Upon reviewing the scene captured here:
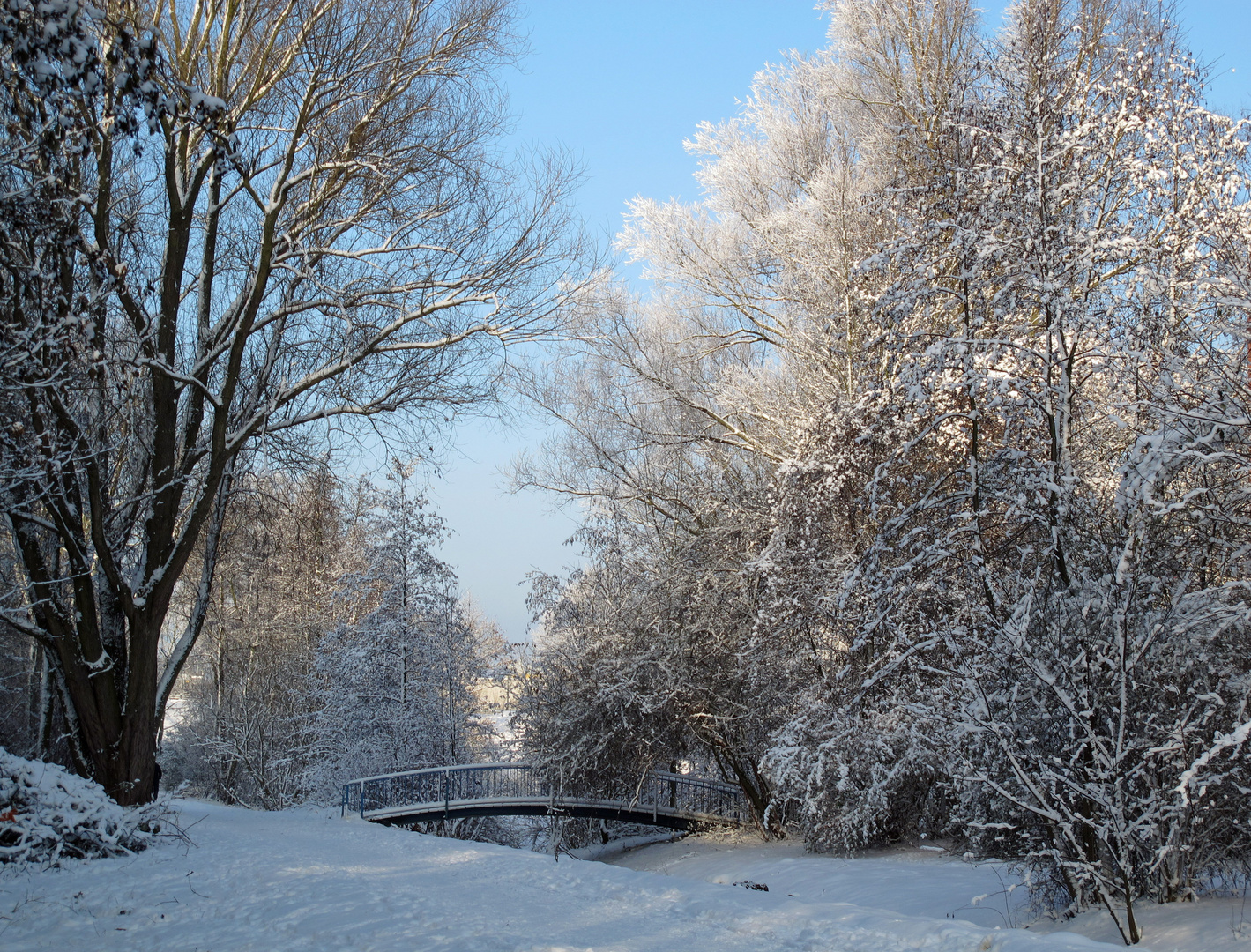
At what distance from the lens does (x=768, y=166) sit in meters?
15.1

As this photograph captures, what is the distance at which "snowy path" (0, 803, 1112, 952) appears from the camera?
5.14m

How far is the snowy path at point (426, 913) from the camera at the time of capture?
5.14 m

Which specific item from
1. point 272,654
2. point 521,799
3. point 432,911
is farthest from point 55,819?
point 272,654

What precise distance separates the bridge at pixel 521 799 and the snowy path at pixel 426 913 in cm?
685

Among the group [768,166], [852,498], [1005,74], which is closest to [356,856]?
[852,498]

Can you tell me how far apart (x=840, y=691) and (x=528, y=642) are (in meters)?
7.93

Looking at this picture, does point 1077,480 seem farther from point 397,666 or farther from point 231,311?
point 397,666

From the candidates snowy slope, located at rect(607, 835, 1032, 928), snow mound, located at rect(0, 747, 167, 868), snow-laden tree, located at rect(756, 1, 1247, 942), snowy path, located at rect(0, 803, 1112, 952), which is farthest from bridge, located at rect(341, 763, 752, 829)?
snow-laden tree, located at rect(756, 1, 1247, 942)

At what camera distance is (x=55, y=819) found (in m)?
7.69

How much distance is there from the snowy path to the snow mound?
0.28 m

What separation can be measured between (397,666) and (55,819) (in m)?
11.4

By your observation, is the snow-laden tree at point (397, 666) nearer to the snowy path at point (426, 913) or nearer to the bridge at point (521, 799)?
the bridge at point (521, 799)

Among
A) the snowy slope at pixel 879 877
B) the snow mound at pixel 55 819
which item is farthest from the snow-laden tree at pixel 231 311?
the snowy slope at pixel 879 877

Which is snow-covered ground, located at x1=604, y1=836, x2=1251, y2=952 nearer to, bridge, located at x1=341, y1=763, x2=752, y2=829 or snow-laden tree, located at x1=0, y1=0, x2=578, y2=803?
bridge, located at x1=341, y1=763, x2=752, y2=829
